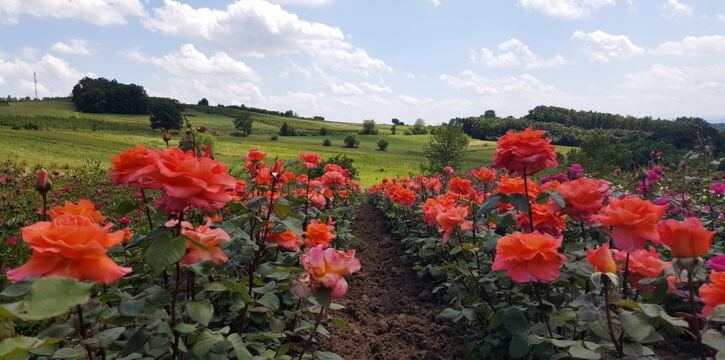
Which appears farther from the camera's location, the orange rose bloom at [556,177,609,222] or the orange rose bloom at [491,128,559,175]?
the orange rose bloom at [491,128,559,175]

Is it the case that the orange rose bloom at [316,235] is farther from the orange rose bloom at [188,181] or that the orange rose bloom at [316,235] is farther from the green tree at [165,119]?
the orange rose bloom at [188,181]

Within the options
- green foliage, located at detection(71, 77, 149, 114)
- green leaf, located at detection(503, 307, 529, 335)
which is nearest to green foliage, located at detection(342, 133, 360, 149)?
green foliage, located at detection(71, 77, 149, 114)

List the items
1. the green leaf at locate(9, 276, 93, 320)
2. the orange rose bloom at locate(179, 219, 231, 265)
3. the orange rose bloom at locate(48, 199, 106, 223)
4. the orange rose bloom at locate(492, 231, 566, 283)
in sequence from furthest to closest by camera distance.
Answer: the orange rose bloom at locate(48, 199, 106, 223) < the orange rose bloom at locate(492, 231, 566, 283) < the orange rose bloom at locate(179, 219, 231, 265) < the green leaf at locate(9, 276, 93, 320)

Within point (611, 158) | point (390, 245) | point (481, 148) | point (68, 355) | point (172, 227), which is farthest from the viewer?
point (481, 148)

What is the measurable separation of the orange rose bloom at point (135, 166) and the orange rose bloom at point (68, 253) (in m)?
0.32

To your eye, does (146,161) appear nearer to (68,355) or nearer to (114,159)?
(114,159)

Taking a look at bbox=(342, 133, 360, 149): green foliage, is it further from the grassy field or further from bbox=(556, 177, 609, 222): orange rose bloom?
bbox=(556, 177, 609, 222): orange rose bloom

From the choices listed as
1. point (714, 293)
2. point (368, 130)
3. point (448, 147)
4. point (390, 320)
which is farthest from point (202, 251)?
point (368, 130)

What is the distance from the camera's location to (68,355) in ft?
4.94

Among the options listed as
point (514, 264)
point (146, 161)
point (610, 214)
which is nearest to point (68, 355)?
point (146, 161)

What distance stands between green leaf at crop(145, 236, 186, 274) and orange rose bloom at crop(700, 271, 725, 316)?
171cm

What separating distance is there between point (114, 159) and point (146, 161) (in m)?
0.20

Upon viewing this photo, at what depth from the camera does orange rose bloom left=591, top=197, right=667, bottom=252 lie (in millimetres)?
1672

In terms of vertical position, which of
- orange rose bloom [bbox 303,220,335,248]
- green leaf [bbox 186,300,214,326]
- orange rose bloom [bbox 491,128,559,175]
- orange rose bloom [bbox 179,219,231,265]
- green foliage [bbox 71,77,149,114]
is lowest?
orange rose bloom [bbox 303,220,335,248]
